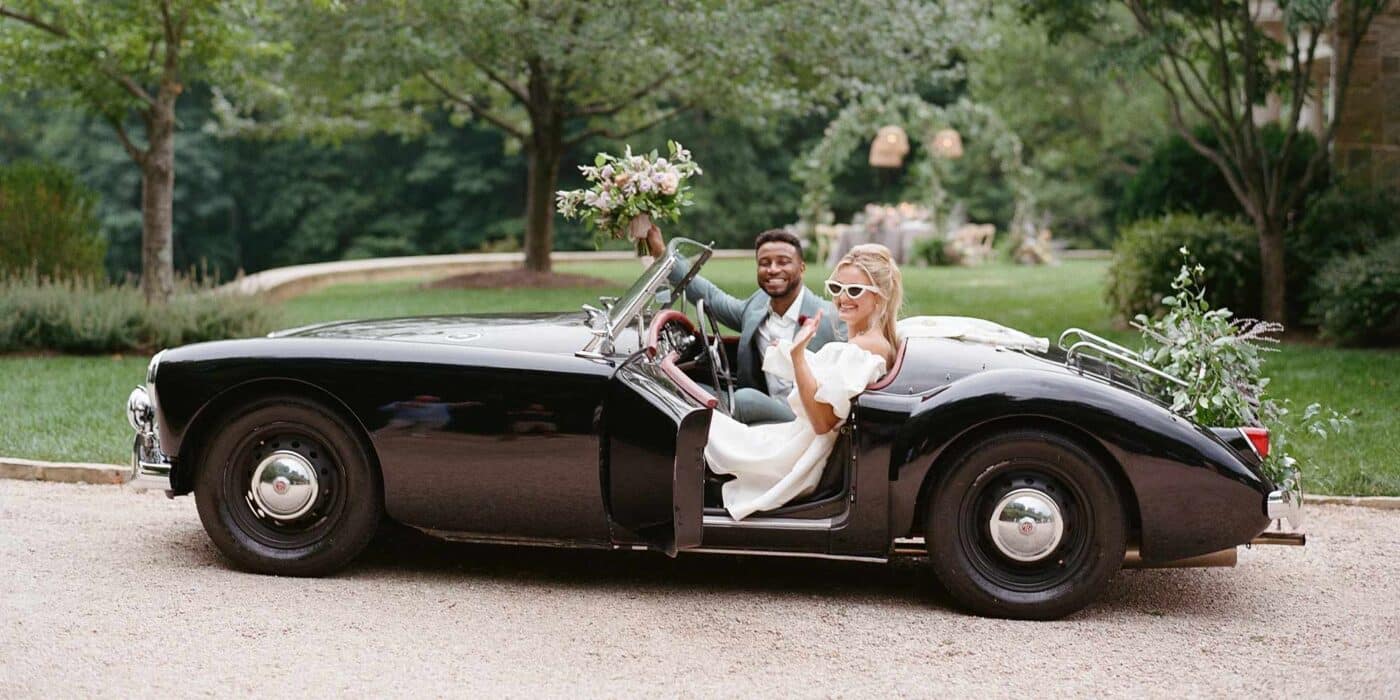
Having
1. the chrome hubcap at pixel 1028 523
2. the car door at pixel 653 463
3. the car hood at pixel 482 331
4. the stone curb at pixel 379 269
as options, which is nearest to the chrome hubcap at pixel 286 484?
the car hood at pixel 482 331

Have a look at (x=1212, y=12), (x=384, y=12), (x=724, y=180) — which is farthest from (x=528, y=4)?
(x=724, y=180)

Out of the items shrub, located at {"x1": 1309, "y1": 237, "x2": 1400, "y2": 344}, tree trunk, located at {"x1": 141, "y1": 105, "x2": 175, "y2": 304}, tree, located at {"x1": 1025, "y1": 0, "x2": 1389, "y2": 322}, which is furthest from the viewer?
tree trunk, located at {"x1": 141, "y1": 105, "x2": 175, "y2": 304}

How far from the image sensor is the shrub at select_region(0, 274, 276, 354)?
40.6ft

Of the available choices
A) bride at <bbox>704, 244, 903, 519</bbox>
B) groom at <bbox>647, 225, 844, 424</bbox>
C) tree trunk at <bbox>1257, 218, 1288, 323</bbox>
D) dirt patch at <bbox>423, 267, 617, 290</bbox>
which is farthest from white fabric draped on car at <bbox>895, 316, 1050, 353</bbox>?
dirt patch at <bbox>423, 267, 617, 290</bbox>

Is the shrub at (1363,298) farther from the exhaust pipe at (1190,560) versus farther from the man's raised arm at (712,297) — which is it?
the exhaust pipe at (1190,560)

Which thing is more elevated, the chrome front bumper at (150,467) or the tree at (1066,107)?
the tree at (1066,107)

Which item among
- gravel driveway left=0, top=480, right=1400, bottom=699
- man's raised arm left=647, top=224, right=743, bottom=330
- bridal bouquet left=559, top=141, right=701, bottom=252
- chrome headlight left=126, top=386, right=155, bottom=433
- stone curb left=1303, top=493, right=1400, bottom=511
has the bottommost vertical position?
gravel driveway left=0, top=480, right=1400, bottom=699

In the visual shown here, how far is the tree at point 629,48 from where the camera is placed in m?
17.8

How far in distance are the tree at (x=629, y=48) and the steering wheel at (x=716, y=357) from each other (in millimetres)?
11627

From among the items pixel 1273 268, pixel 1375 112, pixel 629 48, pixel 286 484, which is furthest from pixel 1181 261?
pixel 286 484

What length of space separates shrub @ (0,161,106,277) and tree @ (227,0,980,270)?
350cm

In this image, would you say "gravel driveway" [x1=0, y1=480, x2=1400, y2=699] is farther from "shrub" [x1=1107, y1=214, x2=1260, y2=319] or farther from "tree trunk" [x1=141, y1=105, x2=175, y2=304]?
"tree trunk" [x1=141, y1=105, x2=175, y2=304]

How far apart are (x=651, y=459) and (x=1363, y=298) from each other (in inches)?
360

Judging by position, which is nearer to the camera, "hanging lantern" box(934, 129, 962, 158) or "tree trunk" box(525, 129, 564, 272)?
"tree trunk" box(525, 129, 564, 272)
